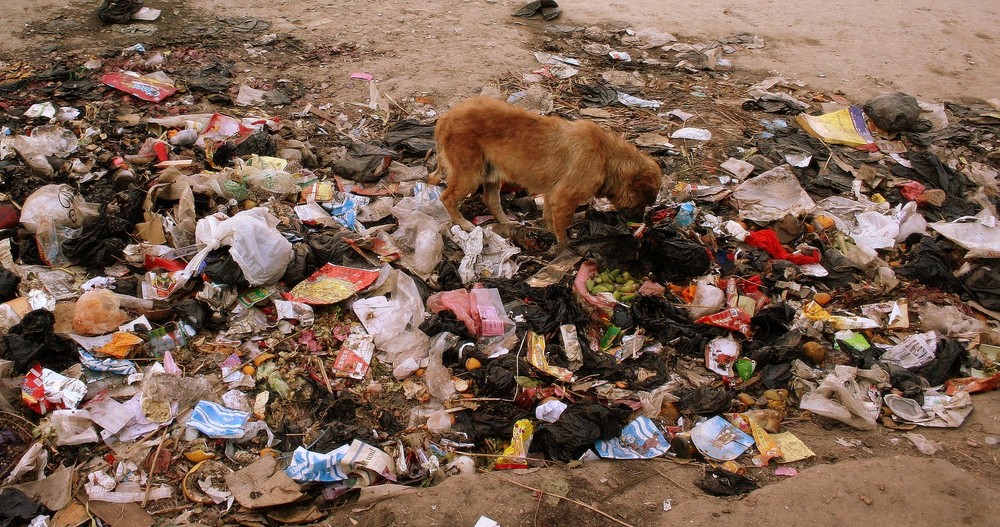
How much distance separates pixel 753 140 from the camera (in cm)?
723

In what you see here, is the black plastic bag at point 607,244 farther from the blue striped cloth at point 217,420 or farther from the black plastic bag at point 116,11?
the black plastic bag at point 116,11

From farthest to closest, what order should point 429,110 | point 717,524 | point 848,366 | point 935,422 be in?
point 429,110
point 848,366
point 935,422
point 717,524

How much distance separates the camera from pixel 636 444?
383 centimetres

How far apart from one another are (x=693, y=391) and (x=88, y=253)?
480 cm

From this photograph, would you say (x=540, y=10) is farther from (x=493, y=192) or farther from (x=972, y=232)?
(x=972, y=232)

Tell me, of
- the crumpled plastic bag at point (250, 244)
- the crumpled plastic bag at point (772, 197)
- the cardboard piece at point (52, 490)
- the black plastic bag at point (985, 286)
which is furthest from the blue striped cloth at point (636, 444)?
the black plastic bag at point (985, 286)

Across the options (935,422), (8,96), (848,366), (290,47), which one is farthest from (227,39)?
(935,422)

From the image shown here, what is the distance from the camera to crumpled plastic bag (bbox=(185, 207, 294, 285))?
179 inches

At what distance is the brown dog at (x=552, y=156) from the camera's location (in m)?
5.16

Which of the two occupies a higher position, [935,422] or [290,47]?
[290,47]

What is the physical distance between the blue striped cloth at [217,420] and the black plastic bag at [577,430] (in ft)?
6.17

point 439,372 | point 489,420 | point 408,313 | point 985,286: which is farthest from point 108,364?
point 985,286

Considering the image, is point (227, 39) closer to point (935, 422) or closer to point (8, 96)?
point (8, 96)

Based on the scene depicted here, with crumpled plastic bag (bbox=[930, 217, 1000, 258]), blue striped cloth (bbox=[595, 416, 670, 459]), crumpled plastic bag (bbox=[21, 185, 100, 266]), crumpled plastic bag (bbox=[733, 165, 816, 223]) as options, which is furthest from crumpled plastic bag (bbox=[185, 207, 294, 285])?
crumpled plastic bag (bbox=[930, 217, 1000, 258])
